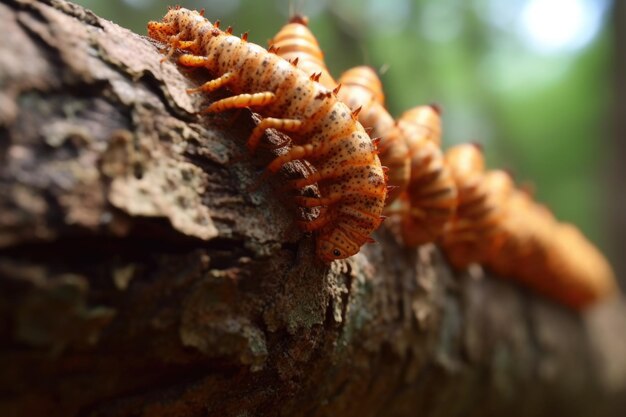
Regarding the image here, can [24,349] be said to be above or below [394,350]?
below

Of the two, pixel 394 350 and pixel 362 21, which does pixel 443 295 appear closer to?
pixel 394 350

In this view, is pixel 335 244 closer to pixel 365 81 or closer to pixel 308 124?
pixel 308 124

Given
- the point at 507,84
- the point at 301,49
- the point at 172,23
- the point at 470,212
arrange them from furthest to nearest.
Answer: the point at 507,84 → the point at 470,212 → the point at 301,49 → the point at 172,23

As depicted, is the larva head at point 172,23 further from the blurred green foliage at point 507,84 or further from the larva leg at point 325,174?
the blurred green foliage at point 507,84

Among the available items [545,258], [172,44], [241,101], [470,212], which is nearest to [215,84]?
[241,101]

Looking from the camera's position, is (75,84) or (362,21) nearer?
(75,84)

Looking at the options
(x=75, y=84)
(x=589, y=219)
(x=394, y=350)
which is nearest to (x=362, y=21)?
(x=394, y=350)
